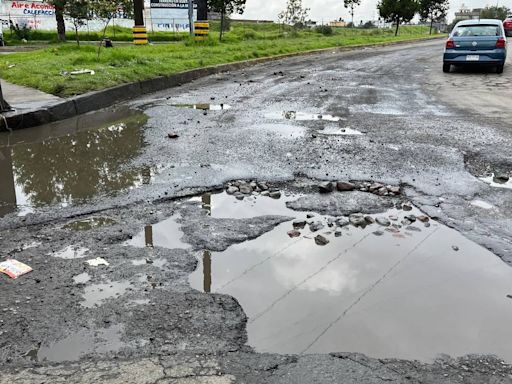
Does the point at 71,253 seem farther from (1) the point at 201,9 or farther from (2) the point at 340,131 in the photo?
(1) the point at 201,9

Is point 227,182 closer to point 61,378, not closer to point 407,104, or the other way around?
point 61,378

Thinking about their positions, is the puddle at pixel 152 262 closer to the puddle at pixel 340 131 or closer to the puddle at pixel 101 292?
the puddle at pixel 101 292

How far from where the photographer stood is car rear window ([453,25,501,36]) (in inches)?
619

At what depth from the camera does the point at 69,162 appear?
20.7 ft

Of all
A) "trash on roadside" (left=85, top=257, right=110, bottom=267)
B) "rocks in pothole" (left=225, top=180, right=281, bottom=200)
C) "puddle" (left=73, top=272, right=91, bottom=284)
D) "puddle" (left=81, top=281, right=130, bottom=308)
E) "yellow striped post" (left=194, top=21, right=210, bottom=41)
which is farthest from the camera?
"yellow striped post" (left=194, top=21, right=210, bottom=41)

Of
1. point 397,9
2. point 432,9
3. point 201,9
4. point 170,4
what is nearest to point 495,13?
point 432,9

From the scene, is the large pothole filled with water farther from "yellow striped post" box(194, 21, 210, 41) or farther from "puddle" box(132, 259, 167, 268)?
"yellow striped post" box(194, 21, 210, 41)

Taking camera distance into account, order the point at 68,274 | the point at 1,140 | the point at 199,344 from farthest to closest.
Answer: the point at 1,140 < the point at 68,274 < the point at 199,344

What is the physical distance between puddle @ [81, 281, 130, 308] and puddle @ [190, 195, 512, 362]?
1.56 feet

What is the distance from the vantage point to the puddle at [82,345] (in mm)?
2676

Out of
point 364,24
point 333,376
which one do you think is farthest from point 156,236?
point 364,24

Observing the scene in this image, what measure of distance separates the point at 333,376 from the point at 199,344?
732 millimetres

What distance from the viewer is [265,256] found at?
3.94m

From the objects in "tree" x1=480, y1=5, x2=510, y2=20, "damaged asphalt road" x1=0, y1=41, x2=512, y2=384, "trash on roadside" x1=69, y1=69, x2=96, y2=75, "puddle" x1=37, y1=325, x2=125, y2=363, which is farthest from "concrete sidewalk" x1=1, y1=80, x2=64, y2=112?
"tree" x1=480, y1=5, x2=510, y2=20
